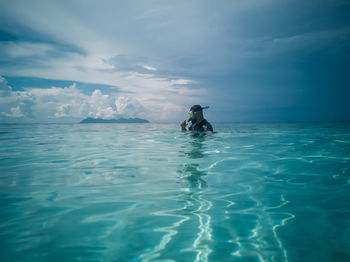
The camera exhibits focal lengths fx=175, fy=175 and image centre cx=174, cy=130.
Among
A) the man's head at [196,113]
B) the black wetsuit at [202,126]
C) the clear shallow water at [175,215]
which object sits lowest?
the clear shallow water at [175,215]

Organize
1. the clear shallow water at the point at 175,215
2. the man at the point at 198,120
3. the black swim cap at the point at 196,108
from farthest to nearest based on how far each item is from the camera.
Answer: the man at the point at 198,120, the black swim cap at the point at 196,108, the clear shallow water at the point at 175,215

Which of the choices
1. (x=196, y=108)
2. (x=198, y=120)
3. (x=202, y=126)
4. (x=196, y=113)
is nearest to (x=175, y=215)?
(x=196, y=108)

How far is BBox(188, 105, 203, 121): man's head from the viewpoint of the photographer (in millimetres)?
14429

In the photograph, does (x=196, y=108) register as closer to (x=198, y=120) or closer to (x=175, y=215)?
(x=198, y=120)

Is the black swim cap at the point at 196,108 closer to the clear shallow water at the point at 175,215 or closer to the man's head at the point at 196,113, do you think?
the man's head at the point at 196,113

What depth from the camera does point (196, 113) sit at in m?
14.6

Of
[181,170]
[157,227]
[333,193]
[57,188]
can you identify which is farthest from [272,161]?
[57,188]

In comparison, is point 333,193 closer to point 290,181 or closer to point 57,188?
point 290,181

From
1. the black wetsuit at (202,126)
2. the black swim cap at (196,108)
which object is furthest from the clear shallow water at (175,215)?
the black wetsuit at (202,126)

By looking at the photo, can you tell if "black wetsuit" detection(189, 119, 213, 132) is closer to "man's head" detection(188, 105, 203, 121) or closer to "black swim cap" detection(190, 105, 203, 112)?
"man's head" detection(188, 105, 203, 121)

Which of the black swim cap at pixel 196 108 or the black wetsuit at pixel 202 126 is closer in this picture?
the black swim cap at pixel 196 108

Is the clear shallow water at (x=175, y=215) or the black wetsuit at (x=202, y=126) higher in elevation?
the black wetsuit at (x=202, y=126)

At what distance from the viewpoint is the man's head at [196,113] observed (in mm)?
14429

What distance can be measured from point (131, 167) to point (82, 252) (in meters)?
3.12
